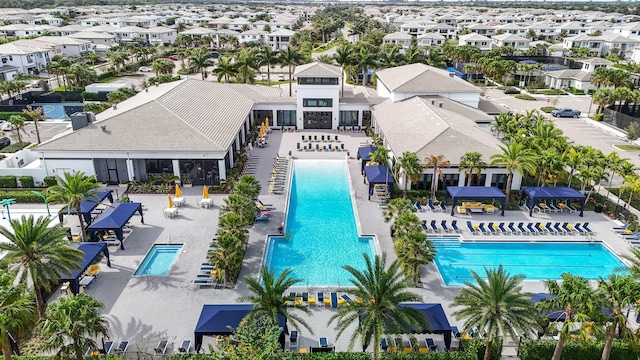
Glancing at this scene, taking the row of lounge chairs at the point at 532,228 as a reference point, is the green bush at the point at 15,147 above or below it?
above

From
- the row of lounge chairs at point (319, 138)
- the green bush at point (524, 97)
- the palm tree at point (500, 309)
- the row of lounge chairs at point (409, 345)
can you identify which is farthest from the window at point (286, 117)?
the palm tree at point (500, 309)

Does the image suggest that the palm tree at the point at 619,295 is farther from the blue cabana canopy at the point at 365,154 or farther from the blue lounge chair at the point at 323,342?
the blue cabana canopy at the point at 365,154

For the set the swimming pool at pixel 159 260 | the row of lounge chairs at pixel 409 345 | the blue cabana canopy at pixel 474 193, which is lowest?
the swimming pool at pixel 159 260

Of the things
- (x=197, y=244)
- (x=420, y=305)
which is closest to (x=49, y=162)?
(x=197, y=244)

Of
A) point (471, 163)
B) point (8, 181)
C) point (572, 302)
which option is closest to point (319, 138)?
point (471, 163)

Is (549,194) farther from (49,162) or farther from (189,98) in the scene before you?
(49,162)

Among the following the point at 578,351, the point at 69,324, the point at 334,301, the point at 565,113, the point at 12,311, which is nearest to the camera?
the point at 69,324

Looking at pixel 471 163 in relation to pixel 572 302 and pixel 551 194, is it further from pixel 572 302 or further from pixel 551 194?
pixel 572 302
